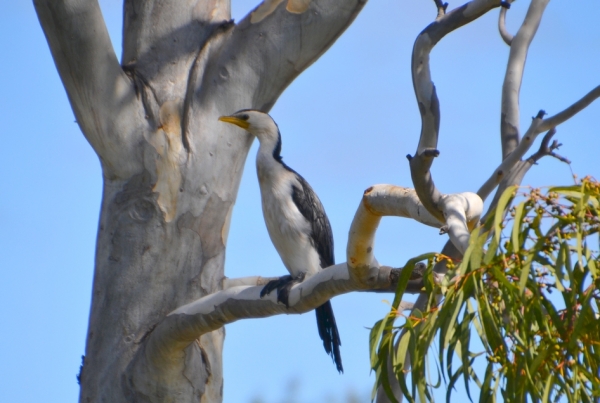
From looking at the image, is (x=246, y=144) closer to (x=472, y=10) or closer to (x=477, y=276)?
(x=472, y=10)

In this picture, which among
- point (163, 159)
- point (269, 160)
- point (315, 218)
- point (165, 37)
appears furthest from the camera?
point (269, 160)

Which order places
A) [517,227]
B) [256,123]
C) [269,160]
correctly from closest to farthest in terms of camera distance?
[517,227]
[256,123]
[269,160]

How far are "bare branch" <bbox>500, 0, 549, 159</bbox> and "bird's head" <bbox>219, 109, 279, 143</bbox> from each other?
1.17 meters

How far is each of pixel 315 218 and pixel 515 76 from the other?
4.04ft

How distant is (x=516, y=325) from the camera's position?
6.08 feet

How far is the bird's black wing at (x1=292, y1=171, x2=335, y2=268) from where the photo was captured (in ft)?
13.4

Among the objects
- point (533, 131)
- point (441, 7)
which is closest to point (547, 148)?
point (533, 131)

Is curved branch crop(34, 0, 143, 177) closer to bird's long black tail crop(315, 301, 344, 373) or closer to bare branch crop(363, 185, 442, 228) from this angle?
bird's long black tail crop(315, 301, 344, 373)

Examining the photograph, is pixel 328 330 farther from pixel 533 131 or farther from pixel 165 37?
pixel 165 37

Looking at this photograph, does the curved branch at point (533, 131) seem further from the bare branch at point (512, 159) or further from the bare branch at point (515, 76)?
the bare branch at point (515, 76)

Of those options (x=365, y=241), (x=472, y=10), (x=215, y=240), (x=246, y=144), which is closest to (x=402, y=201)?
(x=365, y=241)

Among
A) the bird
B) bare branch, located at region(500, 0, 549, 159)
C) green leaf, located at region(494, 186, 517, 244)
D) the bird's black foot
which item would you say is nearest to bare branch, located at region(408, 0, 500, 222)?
green leaf, located at region(494, 186, 517, 244)

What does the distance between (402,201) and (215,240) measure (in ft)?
4.08

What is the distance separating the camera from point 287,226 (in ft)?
13.2
